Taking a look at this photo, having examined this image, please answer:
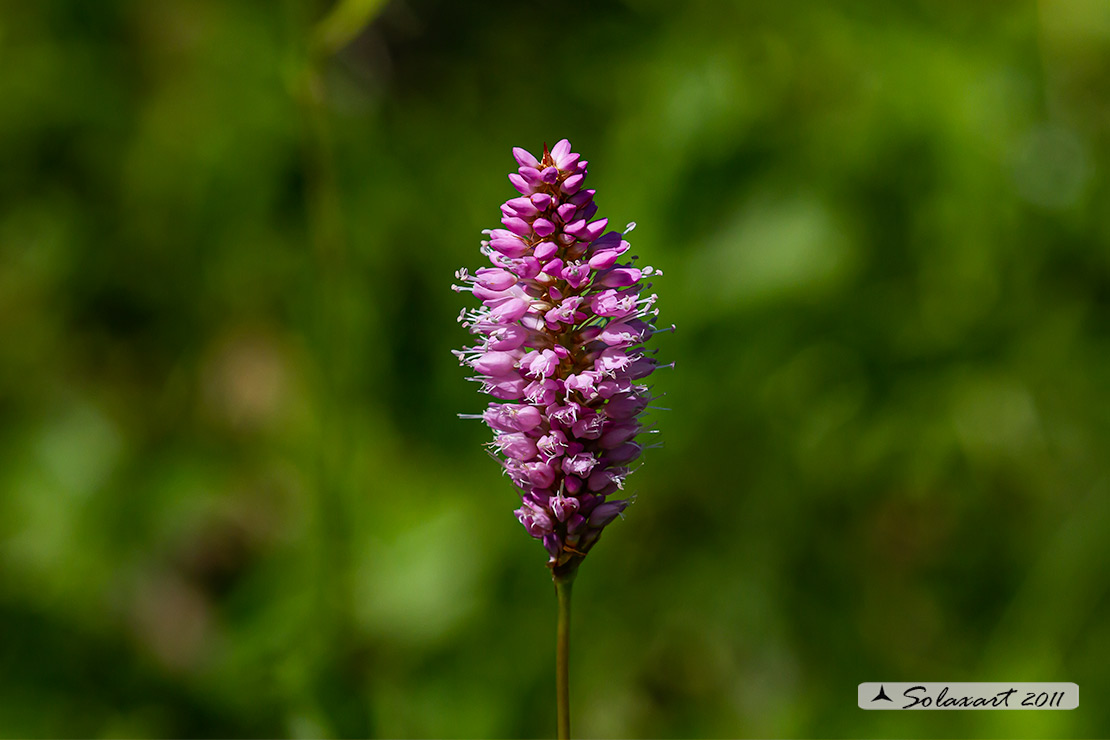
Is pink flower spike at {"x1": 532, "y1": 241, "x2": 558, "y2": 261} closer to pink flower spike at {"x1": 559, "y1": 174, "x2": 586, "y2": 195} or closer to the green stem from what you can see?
pink flower spike at {"x1": 559, "y1": 174, "x2": 586, "y2": 195}

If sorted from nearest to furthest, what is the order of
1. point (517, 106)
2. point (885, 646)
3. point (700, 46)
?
1. point (885, 646)
2. point (700, 46)
3. point (517, 106)

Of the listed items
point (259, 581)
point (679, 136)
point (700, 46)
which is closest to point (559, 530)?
point (259, 581)

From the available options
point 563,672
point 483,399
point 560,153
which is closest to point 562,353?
point 560,153

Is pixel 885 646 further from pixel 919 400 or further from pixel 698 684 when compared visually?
pixel 919 400
